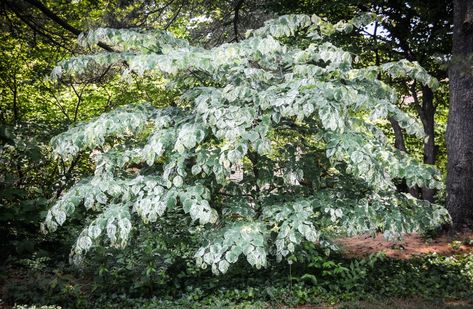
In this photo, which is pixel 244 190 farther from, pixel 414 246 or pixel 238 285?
pixel 414 246

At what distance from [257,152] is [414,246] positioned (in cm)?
394

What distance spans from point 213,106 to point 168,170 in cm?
67

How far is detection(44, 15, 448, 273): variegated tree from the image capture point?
3.23m

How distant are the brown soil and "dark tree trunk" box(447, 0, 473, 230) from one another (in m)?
0.28

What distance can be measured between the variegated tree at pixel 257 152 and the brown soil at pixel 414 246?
1.98 m

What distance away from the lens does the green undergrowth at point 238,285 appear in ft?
13.3

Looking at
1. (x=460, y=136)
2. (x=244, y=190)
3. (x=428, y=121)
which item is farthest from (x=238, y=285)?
(x=428, y=121)

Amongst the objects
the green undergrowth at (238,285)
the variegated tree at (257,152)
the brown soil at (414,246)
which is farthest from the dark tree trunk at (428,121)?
the variegated tree at (257,152)

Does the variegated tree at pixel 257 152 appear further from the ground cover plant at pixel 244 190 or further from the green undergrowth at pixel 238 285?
the green undergrowth at pixel 238 285

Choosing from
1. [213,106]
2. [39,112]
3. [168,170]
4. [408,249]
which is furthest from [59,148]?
[39,112]

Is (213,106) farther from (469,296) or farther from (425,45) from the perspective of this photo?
(425,45)

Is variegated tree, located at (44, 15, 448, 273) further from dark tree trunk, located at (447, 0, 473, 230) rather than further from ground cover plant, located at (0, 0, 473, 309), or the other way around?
dark tree trunk, located at (447, 0, 473, 230)

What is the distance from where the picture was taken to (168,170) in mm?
3383

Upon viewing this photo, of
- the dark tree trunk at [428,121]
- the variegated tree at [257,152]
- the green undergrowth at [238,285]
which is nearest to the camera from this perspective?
the variegated tree at [257,152]
